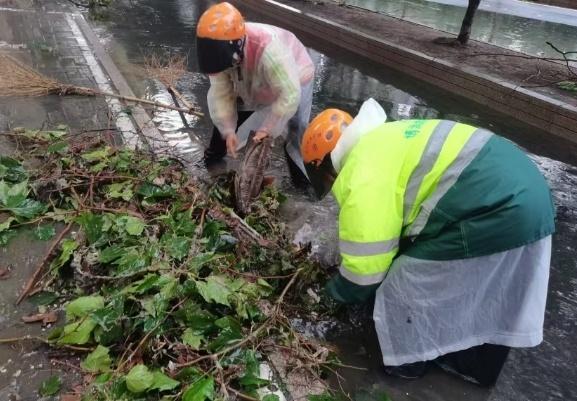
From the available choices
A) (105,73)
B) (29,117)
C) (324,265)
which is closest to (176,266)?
(324,265)

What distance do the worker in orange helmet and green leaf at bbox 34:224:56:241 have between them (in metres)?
1.50

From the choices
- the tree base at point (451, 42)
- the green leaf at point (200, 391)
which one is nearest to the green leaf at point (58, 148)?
the green leaf at point (200, 391)

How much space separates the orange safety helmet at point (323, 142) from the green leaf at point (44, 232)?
1898 mm

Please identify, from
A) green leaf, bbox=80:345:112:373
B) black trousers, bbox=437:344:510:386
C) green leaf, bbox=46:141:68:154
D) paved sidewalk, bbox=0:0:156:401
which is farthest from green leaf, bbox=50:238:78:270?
black trousers, bbox=437:344:510:386

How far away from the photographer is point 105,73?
6742 mm

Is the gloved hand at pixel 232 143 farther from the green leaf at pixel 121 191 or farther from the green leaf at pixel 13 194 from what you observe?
the green leaf at pixel 13 194

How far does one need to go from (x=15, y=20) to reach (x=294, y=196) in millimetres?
8166

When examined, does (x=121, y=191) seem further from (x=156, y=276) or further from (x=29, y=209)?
(x=156, y=276)

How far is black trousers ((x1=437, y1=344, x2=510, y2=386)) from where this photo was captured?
2.51m

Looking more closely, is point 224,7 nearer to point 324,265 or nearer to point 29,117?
point 324,265

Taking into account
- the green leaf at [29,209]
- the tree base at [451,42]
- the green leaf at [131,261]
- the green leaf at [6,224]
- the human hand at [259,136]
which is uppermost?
the human hand at [259,136]

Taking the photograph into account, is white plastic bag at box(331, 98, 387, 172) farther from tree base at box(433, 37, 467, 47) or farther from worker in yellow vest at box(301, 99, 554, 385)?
tree base at box(433, 37, 467, 47)

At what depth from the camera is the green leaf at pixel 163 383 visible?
82.4 inches

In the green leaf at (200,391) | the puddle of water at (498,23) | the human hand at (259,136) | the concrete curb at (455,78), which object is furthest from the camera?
the puddle of water at (498,23)
